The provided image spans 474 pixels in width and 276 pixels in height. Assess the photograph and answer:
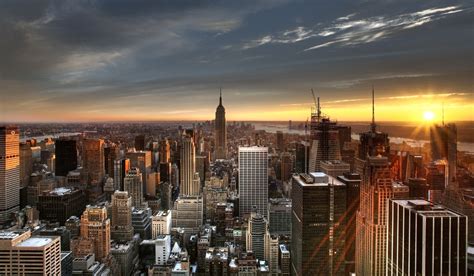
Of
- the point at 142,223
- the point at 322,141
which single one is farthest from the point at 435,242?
the point at 142,223

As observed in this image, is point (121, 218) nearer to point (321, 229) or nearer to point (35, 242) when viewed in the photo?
point (321, 229)

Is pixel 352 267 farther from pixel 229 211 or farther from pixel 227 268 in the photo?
pixel 229 211

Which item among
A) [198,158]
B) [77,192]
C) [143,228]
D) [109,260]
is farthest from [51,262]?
[198,158]

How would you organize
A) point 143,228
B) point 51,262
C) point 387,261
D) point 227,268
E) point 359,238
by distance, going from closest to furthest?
point 51,262 < point 387,261 < point 359,238 < point 227,268 < point 143,228

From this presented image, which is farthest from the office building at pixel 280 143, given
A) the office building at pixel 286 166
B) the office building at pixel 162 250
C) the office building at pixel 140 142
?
the office building at pixel 162 250

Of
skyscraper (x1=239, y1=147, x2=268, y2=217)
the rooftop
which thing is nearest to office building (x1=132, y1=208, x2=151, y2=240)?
skyscraper (x1=239, y1=147, x2=268, y2=217)

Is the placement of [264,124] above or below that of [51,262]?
above
